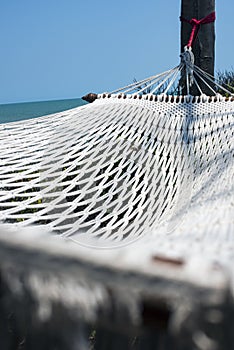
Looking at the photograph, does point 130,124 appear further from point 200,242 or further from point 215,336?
point 215,336

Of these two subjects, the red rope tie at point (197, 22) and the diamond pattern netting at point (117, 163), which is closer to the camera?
the diamond pattern netting at point (117, 163)

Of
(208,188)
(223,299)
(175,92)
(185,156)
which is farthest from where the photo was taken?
(175,92)

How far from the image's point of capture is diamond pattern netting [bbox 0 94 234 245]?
4.47 ft

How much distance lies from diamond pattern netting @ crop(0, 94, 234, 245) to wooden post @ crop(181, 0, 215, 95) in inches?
37.1

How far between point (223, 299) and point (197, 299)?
0.02m

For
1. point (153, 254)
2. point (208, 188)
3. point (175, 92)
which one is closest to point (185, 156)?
point (208, 188)

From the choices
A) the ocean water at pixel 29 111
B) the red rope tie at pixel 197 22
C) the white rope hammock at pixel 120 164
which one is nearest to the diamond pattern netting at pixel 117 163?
the white rope hammock at pixel 120 164

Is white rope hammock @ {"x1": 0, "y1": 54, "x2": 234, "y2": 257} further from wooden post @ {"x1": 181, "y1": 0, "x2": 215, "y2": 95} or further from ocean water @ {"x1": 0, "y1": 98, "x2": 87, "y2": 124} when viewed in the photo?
ocean water @ {"x1": 0, "y1": 98, "x2": 87, "y2": 124}

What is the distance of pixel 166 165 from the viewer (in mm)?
1771

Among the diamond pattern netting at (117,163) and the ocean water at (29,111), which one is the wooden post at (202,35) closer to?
the diamond pattern netting at (117,163)

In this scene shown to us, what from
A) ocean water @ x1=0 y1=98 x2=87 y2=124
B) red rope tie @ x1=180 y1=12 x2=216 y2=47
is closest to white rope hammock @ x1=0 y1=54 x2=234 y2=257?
red rope tie @ x1=180 y1=12 x2=216 y2=47

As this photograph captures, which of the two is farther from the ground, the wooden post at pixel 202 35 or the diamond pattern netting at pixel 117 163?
the wooden post at pixel 202 35

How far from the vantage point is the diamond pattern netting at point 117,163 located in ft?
4.47

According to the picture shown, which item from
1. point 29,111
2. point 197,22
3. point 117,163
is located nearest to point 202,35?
point 197,22
